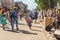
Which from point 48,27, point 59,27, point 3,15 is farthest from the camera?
point 3,15

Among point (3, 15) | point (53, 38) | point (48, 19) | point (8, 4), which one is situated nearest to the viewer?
point (53, 38)

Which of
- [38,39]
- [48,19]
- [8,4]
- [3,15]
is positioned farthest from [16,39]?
[8,4]

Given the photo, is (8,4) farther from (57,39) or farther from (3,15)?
(57,39)

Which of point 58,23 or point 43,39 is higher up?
point 58,23

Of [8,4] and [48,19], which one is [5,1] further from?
[48,19]

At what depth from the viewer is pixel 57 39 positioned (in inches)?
416

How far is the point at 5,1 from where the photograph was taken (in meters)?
97.4

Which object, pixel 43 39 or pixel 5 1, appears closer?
pixel 43 39

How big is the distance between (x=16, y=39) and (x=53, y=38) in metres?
2.34

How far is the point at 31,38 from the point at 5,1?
8563 cm

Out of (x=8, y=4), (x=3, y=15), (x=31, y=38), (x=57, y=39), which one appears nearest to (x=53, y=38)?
(x=57, y=39)

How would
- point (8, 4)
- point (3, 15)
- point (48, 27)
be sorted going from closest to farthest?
point (48, 27), point (3, 15), point (8, 4)

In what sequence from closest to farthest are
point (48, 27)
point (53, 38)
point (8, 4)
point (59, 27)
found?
1. point (53, 38)
2. point (59, 27)
3. point (48, 27)
4. point (8, 4)

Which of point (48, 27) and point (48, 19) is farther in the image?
point (48, 19)
